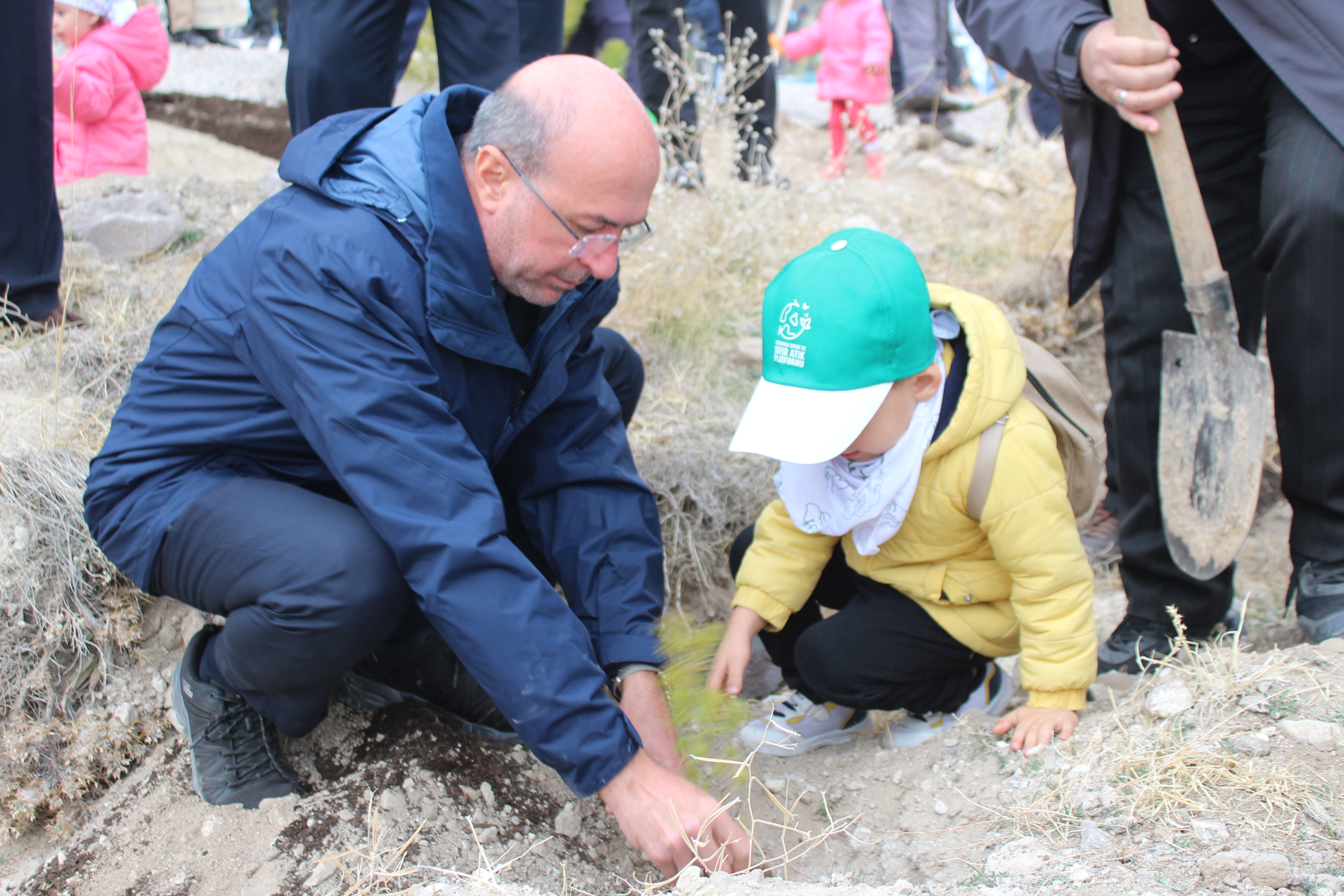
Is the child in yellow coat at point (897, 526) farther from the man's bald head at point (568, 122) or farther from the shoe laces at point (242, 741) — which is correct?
the shoe laces at point (242, 741)

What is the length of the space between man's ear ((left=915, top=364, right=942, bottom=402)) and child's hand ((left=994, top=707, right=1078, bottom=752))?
25.2 inches

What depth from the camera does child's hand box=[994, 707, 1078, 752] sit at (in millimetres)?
1808

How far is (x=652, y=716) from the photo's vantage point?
1720mm

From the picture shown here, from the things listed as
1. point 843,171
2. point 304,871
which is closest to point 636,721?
point 304,871

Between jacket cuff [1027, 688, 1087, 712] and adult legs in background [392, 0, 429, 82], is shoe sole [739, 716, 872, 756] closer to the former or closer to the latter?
jacket cuff [1027, 688, 1087, 712]

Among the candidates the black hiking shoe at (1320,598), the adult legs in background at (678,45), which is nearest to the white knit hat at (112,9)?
the adult legs in background at (678,45)

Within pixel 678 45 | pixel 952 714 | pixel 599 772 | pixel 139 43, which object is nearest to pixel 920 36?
pixel 678 45

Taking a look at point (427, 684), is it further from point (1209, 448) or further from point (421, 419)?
point (1209, 448)

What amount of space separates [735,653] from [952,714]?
1.85 feet

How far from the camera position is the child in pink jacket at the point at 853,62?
6.28 meters

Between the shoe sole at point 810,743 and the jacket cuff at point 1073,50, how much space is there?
1.47m

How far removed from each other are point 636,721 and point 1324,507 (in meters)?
1.46

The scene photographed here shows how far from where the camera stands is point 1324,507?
6.51 feet

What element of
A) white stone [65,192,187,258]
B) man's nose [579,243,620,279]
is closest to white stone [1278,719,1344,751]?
man's nose [579,243,620,279]
